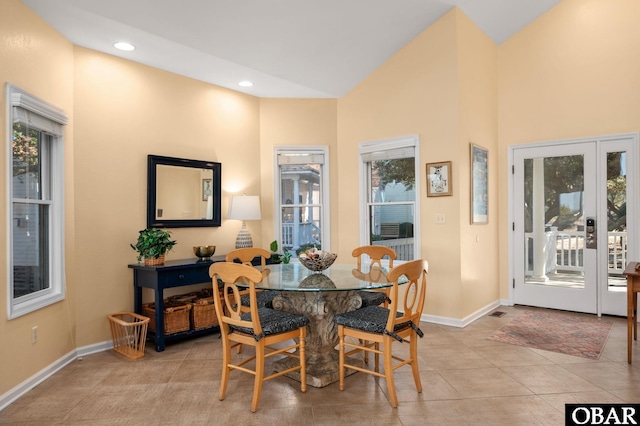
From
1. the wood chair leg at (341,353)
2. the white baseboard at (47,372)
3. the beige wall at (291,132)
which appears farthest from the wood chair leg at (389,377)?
the beige wall at (291,132)

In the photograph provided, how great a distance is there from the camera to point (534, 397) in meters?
2.83

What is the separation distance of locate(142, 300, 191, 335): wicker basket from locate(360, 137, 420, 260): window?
233 cm

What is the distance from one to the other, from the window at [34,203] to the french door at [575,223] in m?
5.04

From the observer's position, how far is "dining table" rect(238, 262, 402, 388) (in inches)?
119

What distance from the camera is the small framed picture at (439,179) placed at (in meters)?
4.60

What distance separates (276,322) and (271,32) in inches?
110

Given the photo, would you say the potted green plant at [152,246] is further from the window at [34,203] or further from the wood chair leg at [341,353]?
the wood chair leg at [341,353]

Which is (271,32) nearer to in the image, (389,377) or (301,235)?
(301,235)

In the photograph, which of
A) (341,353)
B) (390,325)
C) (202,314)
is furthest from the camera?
(202,314)

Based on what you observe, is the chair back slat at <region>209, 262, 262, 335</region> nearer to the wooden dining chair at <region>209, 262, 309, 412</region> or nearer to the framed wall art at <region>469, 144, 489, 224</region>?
the wooden dining chair at <region>209, 262, 309, 412</region>

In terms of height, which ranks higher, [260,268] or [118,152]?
[118,152]

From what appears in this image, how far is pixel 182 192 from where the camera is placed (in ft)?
15.0

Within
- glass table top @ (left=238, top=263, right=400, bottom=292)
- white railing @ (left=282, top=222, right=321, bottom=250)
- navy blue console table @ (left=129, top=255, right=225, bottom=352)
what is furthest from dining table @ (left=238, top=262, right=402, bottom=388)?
white railing @ (left=282, top=222, right=321, bottom=250)

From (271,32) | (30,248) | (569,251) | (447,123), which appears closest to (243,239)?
(30,248)
